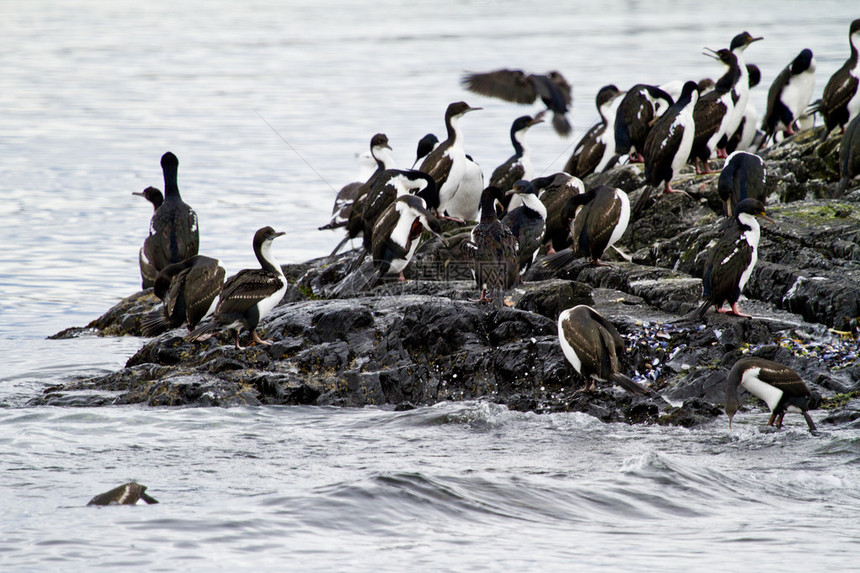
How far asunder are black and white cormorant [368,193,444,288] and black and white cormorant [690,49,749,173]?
4522 millimetres

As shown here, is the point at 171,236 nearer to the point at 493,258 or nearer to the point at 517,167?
the point at 493,258

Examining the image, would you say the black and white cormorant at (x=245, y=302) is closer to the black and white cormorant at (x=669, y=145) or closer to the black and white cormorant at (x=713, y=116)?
the black and white cormorant at (x=669, y=145)

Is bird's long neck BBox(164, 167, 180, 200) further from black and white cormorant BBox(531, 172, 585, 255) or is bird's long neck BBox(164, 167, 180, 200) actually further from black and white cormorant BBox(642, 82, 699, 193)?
black and white cormorant BBox(642, 82, 699, 193)

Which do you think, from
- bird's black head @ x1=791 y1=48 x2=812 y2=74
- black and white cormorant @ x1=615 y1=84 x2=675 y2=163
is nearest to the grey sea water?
black and white cormorant @ x1=615 y1=84 x2=675 y2=163

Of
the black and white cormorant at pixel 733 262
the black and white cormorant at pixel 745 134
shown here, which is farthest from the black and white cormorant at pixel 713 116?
the black and white cormorant at pixel 733 262

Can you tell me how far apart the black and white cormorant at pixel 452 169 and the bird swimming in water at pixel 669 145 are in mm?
2261

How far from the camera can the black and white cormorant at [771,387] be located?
7770 mm

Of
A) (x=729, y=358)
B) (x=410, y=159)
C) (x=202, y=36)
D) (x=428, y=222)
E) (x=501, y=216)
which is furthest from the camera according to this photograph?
(x=202, y=36)

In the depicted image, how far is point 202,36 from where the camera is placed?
203 feet

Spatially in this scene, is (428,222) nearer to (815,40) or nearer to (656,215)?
(656,215)

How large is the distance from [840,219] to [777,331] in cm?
292

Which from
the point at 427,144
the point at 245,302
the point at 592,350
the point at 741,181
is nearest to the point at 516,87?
the point at 427,144

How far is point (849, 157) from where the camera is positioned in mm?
12531

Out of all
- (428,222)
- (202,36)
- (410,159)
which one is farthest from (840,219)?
(202,36)
